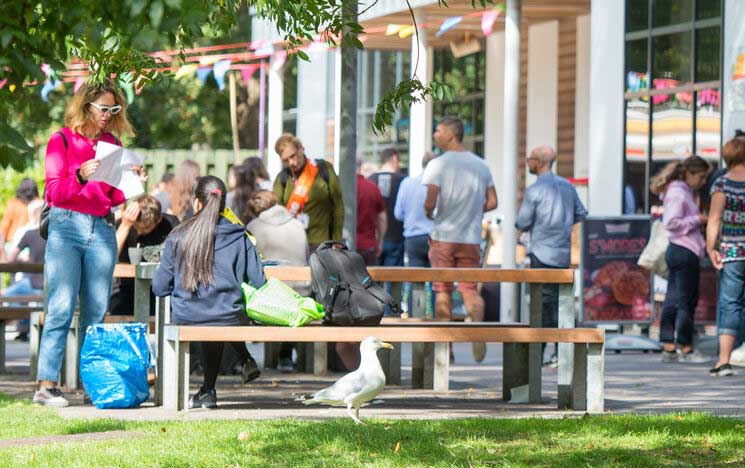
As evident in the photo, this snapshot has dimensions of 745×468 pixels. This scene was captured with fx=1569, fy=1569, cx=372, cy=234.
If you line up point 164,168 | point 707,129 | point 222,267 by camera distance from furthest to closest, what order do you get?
point 164,168 → point 707,129 → point 222,267

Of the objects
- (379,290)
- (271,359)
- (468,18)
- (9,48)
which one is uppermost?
(468,18)

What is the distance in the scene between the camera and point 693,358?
13523mm

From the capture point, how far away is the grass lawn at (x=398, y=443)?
660cm

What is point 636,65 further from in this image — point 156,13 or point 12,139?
point 156,13

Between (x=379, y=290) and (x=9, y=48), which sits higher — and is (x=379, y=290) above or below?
below

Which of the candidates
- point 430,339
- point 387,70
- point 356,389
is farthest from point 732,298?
point 387,70

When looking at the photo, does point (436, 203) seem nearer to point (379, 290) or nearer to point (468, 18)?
point (379, 290)

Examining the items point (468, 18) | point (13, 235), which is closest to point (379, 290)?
point (13, 235)

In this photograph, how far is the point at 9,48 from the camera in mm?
4383

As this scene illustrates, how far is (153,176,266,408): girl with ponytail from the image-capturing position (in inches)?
350

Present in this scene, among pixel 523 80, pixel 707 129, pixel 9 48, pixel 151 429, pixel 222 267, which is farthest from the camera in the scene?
pixel 523 80

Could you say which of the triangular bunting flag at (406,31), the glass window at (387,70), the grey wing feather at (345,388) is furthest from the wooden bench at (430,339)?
the glass window at (387,70)

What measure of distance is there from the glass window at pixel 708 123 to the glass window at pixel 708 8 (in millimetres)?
758

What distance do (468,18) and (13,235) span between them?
21.2ft
